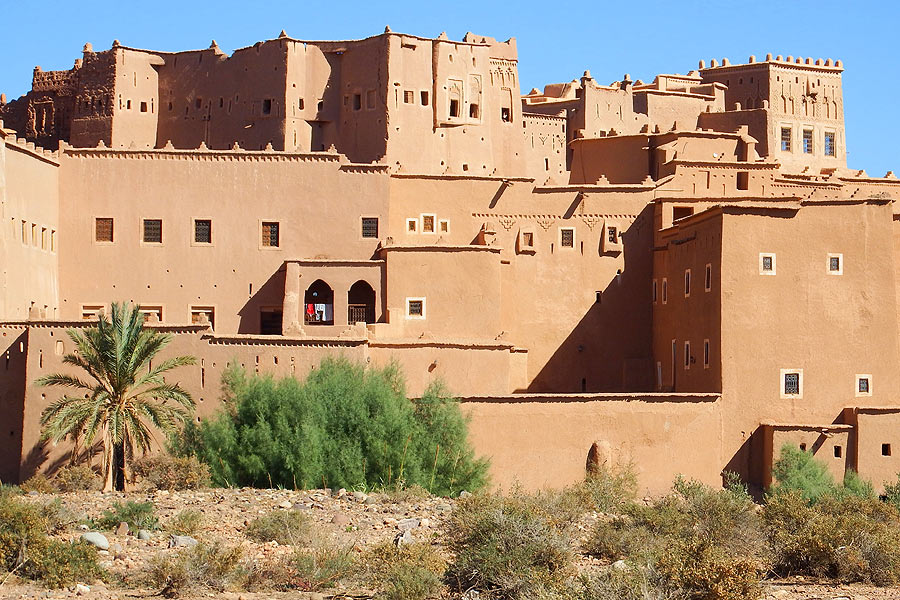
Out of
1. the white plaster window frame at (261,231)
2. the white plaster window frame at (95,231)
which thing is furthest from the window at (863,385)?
the white plaster window frame at (95,231)

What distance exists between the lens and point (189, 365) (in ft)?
101

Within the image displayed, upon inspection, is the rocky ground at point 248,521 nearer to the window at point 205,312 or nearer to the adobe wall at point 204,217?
the window at point 205,312

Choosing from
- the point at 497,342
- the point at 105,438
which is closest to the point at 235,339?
the point at 105,438

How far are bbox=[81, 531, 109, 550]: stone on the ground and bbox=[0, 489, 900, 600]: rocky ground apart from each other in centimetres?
12

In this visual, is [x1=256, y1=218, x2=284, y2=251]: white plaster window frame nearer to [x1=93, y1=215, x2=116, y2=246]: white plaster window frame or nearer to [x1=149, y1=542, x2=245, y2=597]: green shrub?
[x1=93, y1=215, x2=116, y2=246]: white plaster window frame

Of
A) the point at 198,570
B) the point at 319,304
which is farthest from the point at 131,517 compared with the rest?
the point at 319,304

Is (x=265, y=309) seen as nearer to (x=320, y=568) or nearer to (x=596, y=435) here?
(x=596, y=435)

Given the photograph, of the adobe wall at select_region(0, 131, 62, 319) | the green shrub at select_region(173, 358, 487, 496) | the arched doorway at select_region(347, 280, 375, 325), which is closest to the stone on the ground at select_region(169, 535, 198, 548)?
the green shrub at select_region(173, 358, 487, 496)

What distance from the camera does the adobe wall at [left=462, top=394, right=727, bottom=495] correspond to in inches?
1233

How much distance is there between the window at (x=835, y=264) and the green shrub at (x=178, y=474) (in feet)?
50.7

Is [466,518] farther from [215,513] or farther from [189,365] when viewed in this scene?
[189,365]

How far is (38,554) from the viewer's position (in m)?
17.0

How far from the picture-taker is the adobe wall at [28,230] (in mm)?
32062

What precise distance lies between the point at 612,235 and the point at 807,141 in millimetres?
18413
